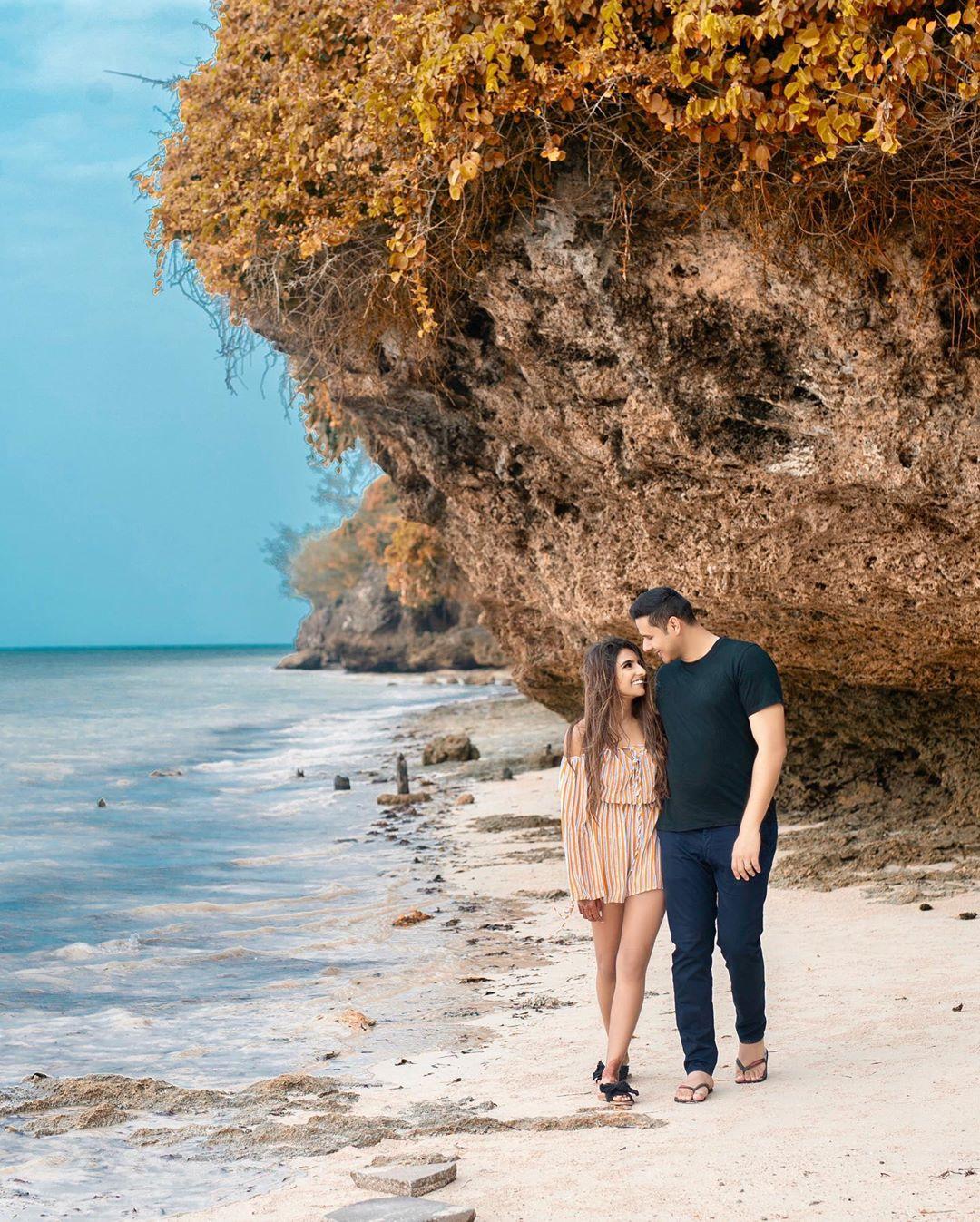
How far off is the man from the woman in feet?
0.27

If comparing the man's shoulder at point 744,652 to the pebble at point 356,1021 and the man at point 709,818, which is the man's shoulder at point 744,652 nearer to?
the man at point 709,818

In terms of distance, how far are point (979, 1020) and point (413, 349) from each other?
5957 mm

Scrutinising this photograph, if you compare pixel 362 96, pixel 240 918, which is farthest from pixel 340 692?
pixel 362 96

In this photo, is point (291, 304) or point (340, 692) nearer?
point (291, 304)

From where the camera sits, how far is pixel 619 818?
4.75 meters

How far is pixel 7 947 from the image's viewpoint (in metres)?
9.37

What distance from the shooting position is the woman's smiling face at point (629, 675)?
4648mm

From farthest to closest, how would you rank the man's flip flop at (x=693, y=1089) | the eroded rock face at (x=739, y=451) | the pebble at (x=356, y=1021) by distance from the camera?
the eroded rock face at (x=739, y=451)
the pebble at (x=356, y=1021)
the man's flip flop at (x=693, y=1089)

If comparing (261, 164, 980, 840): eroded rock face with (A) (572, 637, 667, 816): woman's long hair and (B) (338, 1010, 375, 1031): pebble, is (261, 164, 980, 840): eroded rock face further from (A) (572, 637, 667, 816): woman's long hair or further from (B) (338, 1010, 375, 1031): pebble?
(B) (338, 1010, 375, 1031): pebble

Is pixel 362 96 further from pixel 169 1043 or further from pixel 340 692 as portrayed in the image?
pixel 340 692

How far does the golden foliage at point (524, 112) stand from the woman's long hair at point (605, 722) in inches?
116

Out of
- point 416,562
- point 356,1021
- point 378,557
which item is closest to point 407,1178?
point 356,1021

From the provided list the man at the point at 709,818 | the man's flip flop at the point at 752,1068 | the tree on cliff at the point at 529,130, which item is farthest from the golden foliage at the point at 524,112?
the man's flip flop at the point at 752,1068

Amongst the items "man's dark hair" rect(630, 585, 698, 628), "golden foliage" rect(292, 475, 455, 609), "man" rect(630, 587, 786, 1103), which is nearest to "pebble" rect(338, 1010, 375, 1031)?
"man" rect(630, 587, 786, 1103)
